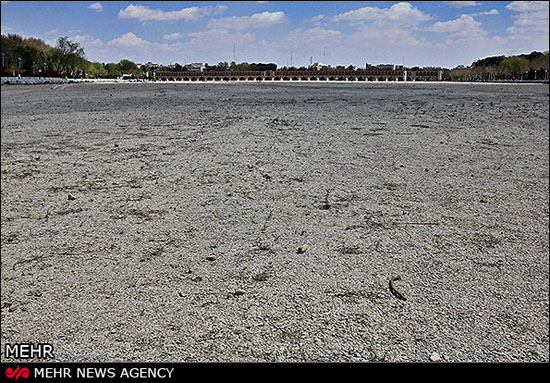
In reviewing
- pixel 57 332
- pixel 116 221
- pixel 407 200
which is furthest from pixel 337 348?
pixel 407 200

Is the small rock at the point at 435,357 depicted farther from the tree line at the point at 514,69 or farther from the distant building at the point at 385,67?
the distant building at the point at 385,67

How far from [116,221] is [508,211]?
3.17 meters

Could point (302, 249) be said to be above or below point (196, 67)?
below

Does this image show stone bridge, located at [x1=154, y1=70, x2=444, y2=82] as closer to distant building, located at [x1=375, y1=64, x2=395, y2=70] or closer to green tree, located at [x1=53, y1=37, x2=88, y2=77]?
distant building, located at [x1=375, y1=64, x2=395, y2=70]

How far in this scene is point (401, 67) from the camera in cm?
15062

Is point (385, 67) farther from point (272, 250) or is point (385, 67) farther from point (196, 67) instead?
point (272, 250)

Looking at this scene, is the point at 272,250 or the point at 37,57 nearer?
the point at 272,250

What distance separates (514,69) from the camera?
87875 mm
